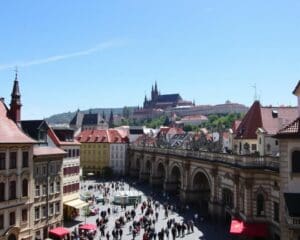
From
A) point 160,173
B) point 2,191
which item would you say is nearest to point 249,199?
point 2,191

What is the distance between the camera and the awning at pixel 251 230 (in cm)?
4333

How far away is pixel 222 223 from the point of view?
5809 cm

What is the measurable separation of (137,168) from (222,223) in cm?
6879

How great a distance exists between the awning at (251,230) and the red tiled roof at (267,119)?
2158 cm

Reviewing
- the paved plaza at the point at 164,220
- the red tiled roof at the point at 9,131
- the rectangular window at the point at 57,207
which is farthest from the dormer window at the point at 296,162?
the rectangular window at the point at 57,207

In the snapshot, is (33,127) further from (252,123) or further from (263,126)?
(252,123)

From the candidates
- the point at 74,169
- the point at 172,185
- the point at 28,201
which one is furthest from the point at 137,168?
the point at 28,201

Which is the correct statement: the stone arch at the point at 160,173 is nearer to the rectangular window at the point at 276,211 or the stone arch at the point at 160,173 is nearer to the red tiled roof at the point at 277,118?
the red tiled roof at the point at 277,118

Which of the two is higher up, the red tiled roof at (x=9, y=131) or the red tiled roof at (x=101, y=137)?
the red tiled roof at (x=9, y=131)

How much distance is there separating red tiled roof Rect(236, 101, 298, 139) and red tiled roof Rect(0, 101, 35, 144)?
3389 cm

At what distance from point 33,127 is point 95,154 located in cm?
7731

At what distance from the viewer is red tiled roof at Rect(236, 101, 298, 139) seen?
6481 cm

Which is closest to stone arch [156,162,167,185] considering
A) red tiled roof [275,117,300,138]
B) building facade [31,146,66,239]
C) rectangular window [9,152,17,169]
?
building facade [31,146,66,239]

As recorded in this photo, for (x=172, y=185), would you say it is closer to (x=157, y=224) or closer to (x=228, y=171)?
(x=157, y=224)
